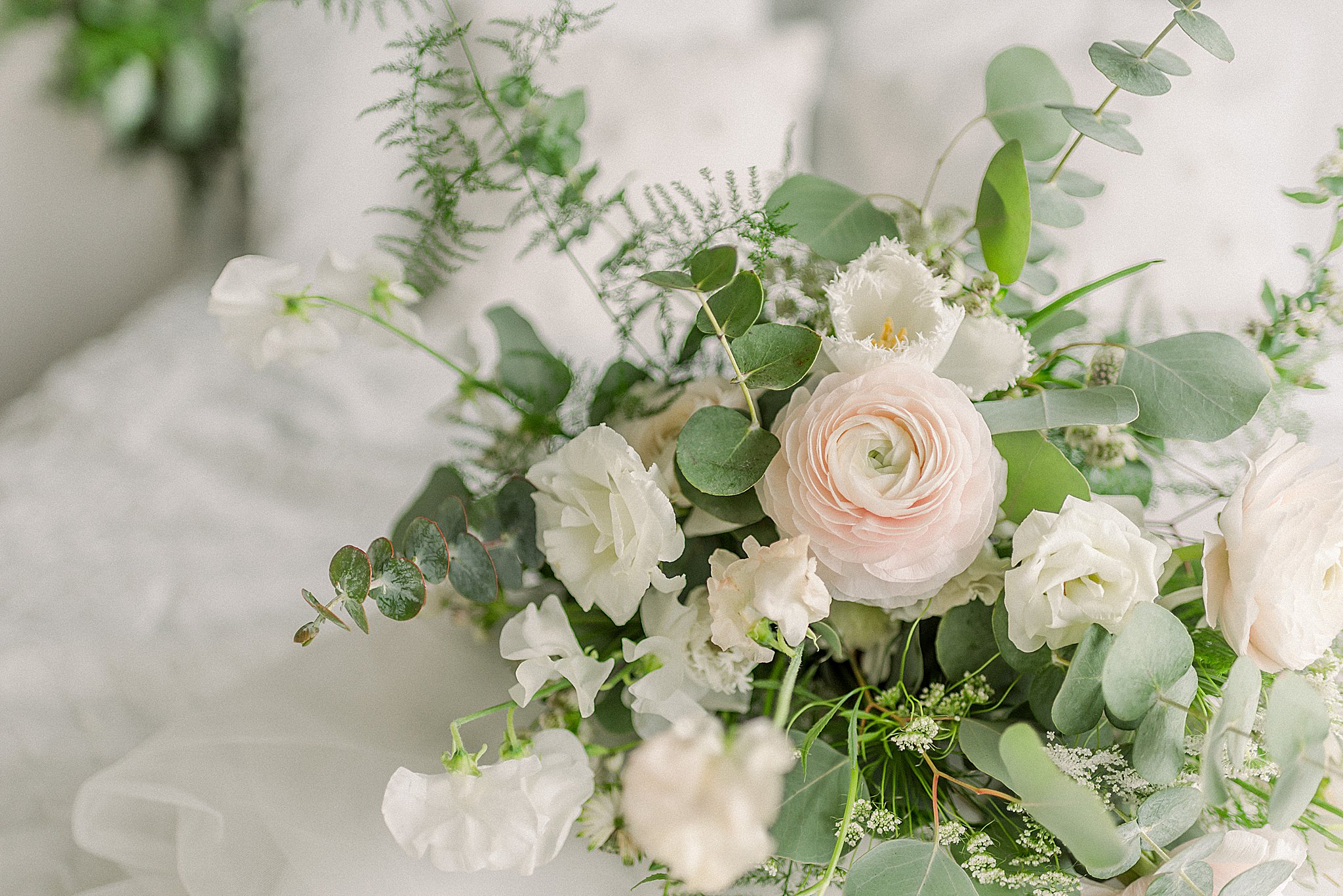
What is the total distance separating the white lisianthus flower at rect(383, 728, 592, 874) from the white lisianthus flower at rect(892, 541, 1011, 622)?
0.68ft

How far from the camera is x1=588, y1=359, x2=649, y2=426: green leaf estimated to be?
1.96ft

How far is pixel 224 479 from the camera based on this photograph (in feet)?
3.50

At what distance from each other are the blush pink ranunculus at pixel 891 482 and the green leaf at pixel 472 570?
19 cm

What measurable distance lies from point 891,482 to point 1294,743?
187 mm

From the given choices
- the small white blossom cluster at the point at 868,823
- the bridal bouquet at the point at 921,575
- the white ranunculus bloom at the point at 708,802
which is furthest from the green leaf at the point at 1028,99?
the white ranunculus bloom at the point at 708,802

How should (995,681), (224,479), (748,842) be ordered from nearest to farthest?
(748,842) < (995,681) < (224,479)

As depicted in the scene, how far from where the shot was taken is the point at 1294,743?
1.16 ft

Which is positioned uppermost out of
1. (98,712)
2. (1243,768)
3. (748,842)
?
(748,842)

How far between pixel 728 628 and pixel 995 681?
19 cm

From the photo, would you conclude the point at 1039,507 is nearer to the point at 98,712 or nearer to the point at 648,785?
the point at 648,785

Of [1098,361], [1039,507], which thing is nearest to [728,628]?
[1039,507]

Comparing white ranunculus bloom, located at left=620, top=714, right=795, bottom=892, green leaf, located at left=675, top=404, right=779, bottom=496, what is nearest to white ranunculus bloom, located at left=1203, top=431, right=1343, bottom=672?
green leaf, located at left=675, top=404, right=779, bottom=496

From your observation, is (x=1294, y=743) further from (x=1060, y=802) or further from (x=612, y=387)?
(x=612, y=387)

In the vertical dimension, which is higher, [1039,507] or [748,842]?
[748,842]
